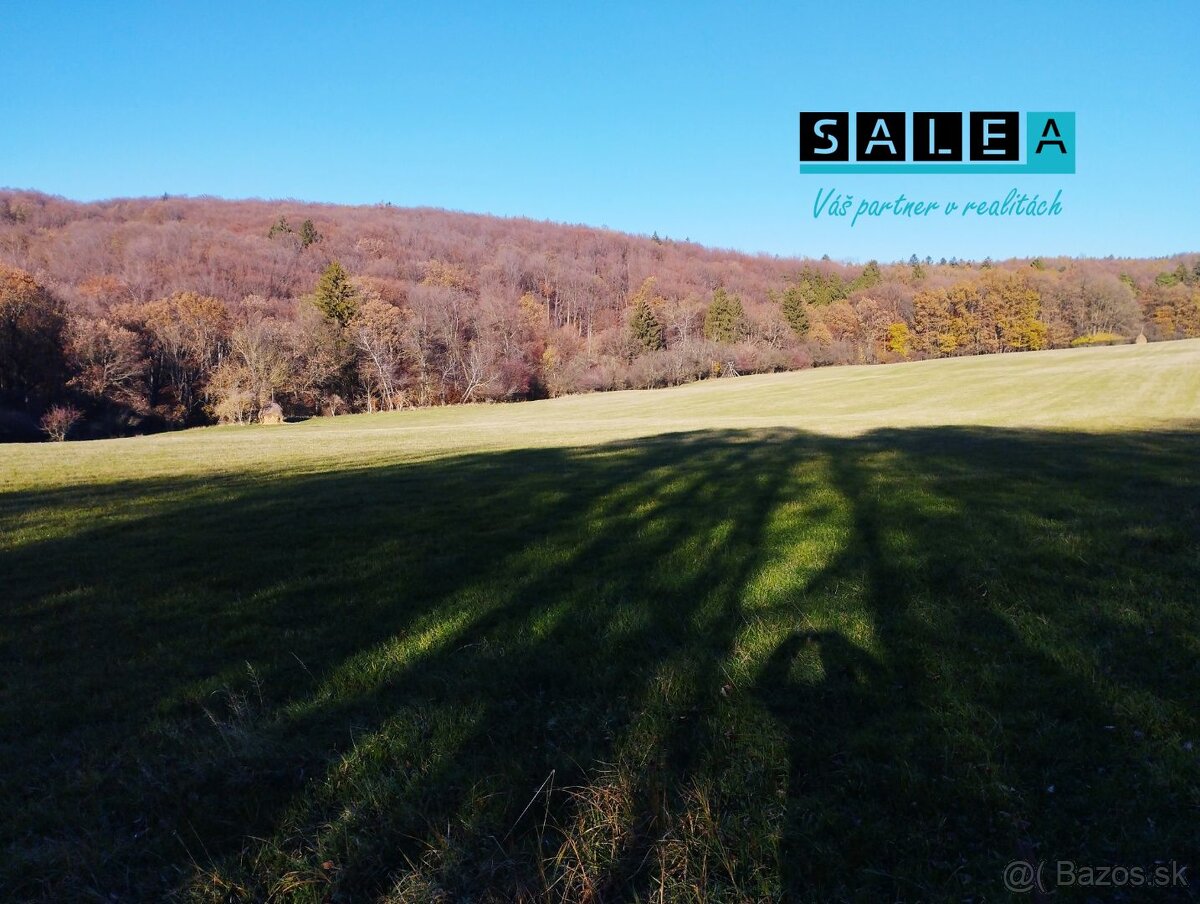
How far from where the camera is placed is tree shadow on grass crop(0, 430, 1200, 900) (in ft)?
9.01

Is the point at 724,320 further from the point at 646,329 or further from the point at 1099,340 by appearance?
the point at 1099,340

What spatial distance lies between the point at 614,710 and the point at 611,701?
107 mm

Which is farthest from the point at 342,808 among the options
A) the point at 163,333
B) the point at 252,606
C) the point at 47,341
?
the point at 163,333

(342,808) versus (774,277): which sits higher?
(774,277)

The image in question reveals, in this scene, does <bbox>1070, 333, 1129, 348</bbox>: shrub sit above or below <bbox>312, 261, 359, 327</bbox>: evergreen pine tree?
below

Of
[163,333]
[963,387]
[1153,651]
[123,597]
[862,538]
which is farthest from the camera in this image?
[163,333]

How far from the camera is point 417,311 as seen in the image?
2953 inches

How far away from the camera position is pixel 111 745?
12.0 feet

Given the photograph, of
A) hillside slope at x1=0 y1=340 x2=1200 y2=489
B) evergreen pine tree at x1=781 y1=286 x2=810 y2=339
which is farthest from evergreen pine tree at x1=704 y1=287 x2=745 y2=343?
hillside slope at x1=0 y1=340 x2=1200 y2=489

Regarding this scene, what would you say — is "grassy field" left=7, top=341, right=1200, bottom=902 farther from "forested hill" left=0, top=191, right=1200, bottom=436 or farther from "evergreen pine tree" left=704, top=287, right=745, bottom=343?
"evergreen pine tree" left=704, top=287, right=745, bottom=343

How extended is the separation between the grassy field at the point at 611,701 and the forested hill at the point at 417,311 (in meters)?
53.2

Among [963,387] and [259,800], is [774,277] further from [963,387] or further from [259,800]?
[259,800]

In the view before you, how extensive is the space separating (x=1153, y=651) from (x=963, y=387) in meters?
43.5

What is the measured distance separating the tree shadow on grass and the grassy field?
20 mm
